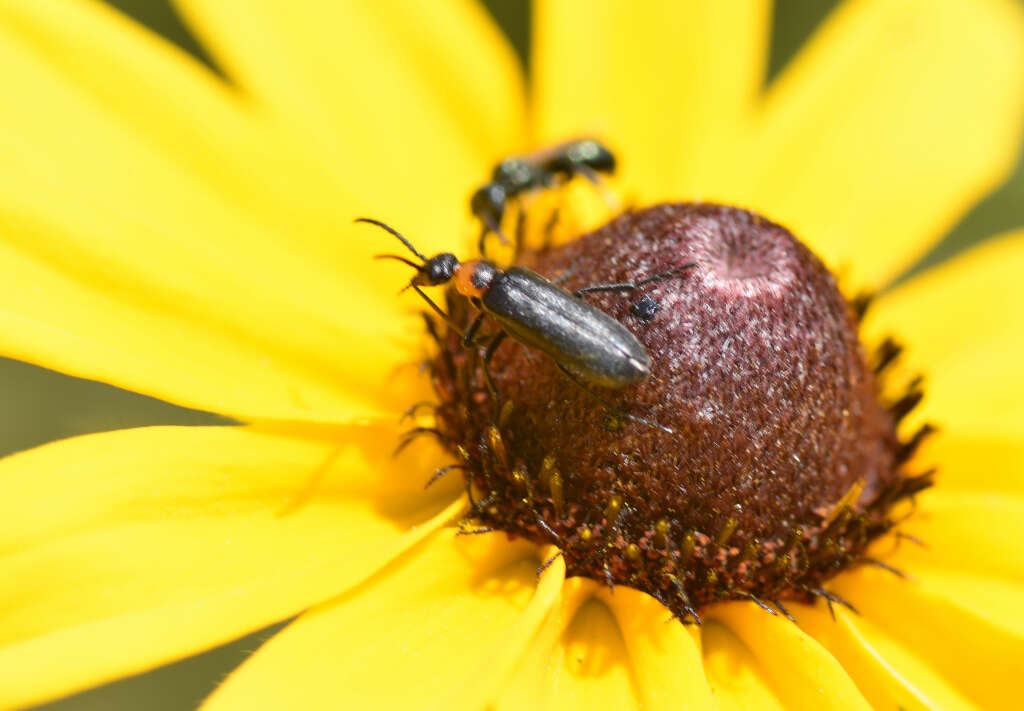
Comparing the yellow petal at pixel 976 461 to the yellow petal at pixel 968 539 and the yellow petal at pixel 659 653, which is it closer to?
the yellow petal at pixel 968 539

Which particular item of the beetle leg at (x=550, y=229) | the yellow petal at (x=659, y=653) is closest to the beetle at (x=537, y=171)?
the beetle leg at (x=550, y=229)

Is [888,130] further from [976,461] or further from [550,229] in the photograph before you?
[550,229]

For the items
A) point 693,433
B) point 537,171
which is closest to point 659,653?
point 693,433

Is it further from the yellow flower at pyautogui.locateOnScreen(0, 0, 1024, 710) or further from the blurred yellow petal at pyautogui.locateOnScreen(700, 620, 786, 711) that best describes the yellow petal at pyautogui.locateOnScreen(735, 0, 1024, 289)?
the blurred yellow petal at pyautogui.locateOnScreen(700, 620, 786, 711)

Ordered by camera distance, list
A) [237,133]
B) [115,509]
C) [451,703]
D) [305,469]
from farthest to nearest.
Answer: [237,133] → [305,469] → [115,509] → [451,703]

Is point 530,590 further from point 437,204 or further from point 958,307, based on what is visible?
point 958,307

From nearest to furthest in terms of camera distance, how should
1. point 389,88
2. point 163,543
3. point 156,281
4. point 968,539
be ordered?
1. point 163,543
2. point 156,281
3. point 968,539
4. point 389,88

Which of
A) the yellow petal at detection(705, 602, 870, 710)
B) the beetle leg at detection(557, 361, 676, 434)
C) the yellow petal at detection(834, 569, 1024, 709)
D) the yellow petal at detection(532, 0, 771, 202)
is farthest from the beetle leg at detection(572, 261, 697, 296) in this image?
the yellow petal at detection(532, 0, 771, 202)

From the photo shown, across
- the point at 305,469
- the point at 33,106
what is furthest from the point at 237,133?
the point at 305,469
